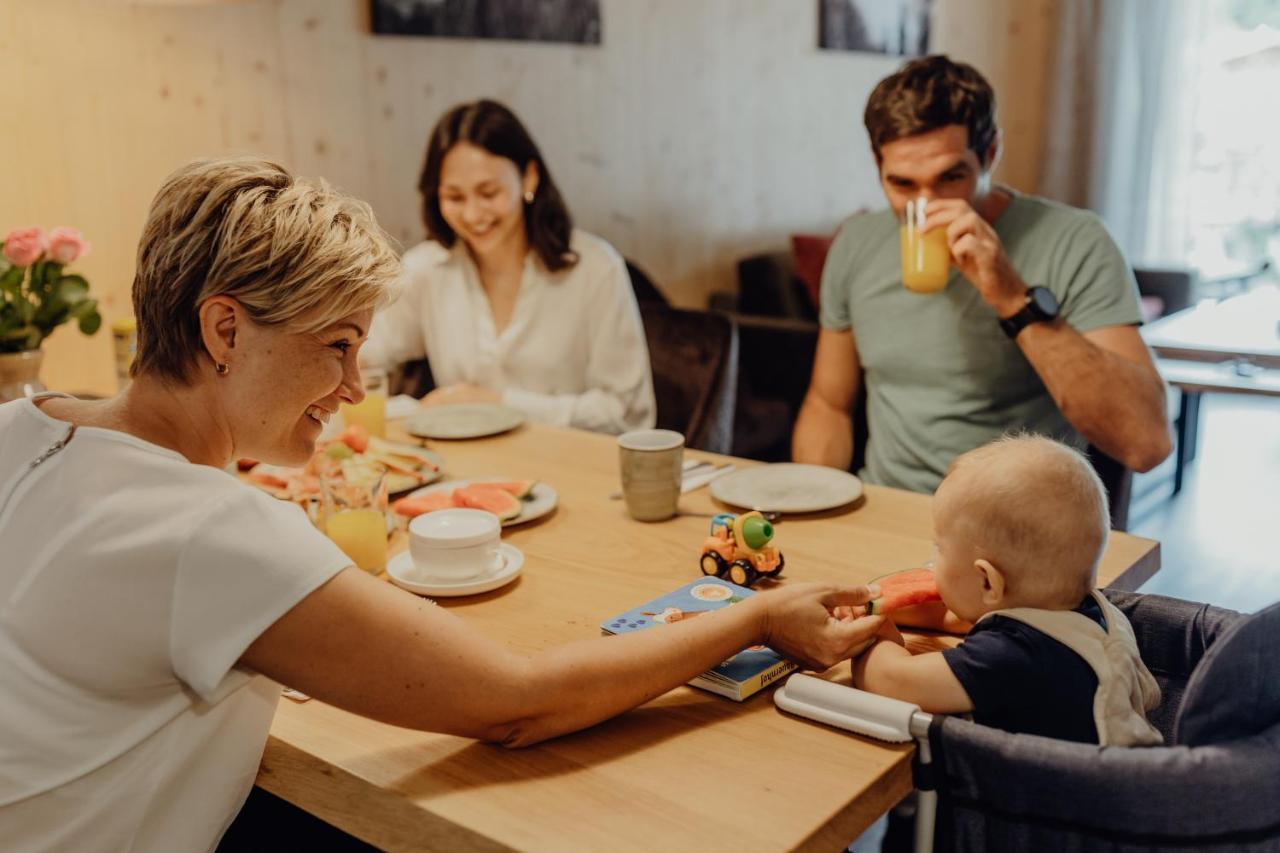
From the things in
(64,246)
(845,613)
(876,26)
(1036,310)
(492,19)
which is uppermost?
(876,26)

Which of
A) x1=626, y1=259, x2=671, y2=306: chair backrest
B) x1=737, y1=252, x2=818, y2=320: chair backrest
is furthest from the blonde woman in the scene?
x1=737, y1=252, x2=818, y2=320: chair backrest

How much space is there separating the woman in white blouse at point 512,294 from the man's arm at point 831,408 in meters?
0.40

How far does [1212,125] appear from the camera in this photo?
6.15 m

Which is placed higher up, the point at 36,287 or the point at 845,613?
the point at 36,287

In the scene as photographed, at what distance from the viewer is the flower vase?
2.08 m

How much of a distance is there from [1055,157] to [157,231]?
6183mm

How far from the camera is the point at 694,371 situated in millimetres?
2814

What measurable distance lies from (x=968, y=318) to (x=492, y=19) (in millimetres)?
2066

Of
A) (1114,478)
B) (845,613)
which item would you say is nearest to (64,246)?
(845,613)

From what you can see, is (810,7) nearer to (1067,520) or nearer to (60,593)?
(1067,520)

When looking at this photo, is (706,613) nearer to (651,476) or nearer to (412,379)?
(651,476)

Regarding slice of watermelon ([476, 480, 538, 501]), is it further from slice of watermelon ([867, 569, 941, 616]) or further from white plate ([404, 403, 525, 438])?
slice of watermelon ([867, 569, 941, 616])

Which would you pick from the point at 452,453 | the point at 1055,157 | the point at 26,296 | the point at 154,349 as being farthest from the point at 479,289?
the point at 1055,157

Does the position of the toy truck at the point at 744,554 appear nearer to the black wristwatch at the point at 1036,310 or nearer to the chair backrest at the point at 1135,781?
the chair backrest at the point at 1135,781
